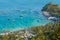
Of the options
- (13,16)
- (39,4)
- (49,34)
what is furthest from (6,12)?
(49,34)

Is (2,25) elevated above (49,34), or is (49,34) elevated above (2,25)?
(2,25)

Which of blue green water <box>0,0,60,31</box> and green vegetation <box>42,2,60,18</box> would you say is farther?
green vegetation <box>42,2,60,18</box>

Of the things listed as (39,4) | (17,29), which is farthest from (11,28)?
(39,4)

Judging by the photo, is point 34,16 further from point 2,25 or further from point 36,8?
point 2,25

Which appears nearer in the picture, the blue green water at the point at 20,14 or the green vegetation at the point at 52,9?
the blue green water at the point at 20,14

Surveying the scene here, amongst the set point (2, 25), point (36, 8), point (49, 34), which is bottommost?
point (49, 34)

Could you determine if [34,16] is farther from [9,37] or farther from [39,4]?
[9,37]
